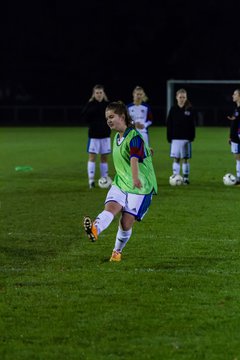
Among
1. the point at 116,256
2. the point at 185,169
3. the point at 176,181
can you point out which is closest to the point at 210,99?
the point at 185,169

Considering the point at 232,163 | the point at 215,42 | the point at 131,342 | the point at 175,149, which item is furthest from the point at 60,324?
the point at 215,42

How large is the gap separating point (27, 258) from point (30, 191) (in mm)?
7320

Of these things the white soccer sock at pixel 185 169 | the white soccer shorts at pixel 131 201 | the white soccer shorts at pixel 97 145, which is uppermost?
the white soccer shorts at pixel 131 201

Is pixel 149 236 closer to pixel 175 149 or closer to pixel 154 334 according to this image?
pixel 154 334

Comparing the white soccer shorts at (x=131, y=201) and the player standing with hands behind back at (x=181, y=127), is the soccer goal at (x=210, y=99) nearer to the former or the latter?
the player standing with hands behind back at (x=181, y=127)

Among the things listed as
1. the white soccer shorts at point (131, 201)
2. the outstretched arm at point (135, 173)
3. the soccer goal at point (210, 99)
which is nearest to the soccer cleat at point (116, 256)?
the white soccer shorts at point (131, 201)

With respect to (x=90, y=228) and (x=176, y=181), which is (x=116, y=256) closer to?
(x=90, y=228)

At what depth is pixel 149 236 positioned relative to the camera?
10.9m

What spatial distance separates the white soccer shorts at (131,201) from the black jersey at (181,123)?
876 centimetres

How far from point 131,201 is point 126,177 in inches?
11.3

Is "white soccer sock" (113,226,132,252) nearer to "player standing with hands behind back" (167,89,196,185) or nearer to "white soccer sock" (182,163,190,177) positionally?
"player standing with hands behind back" (167,89,196,185)

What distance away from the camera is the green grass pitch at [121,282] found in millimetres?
6113

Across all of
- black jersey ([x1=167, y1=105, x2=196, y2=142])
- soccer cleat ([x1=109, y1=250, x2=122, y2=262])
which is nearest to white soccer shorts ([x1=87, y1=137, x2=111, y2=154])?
black jersey ([x1=167, y1=105, x2=196, y2=142])

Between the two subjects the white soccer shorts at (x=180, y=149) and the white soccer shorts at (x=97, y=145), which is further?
the white soccer shorts at (x=180, y=149)
